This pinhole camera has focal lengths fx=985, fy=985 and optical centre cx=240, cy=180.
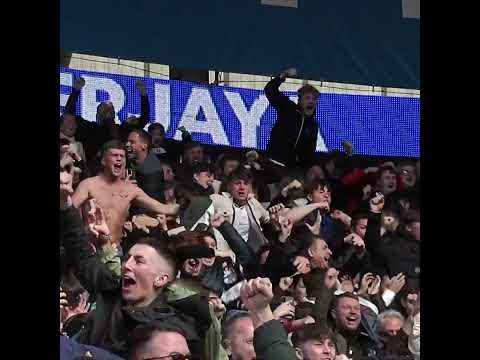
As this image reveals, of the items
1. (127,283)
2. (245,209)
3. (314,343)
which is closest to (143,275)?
(127,283)

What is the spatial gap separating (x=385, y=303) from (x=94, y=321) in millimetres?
1917

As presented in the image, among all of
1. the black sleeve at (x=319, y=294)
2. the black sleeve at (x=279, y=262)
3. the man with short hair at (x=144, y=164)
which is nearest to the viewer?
the man with short hair at (x=144, y=164)

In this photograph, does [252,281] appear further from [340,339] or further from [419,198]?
[419,198]

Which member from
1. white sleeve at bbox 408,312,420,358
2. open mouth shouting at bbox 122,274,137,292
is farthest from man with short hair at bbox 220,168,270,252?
white sleeve at bbox 408,312,420,358

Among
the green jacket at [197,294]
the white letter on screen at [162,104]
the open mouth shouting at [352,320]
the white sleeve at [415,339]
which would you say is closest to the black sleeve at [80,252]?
the green jacket at [197,294]

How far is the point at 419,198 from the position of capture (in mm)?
6371

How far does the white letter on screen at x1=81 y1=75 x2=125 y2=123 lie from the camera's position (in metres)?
5.54

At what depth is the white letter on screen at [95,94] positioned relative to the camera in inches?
218

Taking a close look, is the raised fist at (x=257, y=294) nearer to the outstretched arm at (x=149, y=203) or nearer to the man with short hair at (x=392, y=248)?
the outstretched arm at (x=149, y=203)

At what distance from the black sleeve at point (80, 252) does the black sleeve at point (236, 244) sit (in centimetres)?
82

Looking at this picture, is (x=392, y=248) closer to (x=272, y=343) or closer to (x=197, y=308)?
(x=272, y=343)

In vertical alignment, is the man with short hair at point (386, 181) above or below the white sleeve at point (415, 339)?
above

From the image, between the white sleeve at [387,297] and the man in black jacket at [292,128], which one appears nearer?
the man in black jacket at [292,128]
